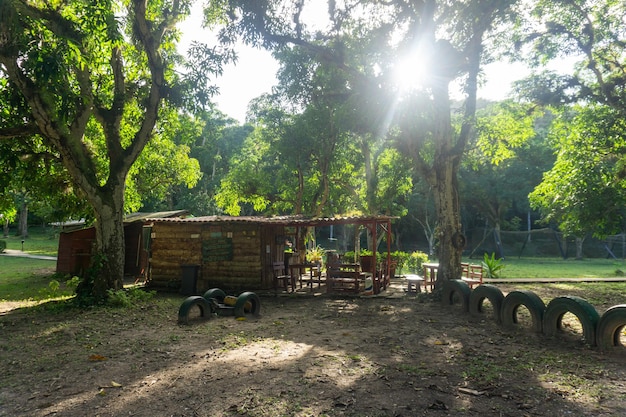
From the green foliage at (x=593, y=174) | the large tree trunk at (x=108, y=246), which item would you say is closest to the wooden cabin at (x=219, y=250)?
the large tree trunk at (x=108, y=246)

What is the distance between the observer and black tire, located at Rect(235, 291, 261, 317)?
33.3ft

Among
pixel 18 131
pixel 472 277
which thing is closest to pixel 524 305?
pixel 472 277

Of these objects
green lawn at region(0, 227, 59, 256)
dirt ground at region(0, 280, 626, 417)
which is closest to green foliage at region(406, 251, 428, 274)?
dirt ground at region(0, 280, 626, 417)

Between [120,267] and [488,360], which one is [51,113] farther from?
[488,360]

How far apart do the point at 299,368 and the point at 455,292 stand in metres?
6.72

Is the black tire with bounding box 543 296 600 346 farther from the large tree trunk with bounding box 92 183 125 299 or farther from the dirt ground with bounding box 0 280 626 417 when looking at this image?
the large tree trunk with bounding box 92 183 125 299

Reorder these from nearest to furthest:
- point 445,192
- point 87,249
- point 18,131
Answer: point 18,131, point 445,192, point 87,249

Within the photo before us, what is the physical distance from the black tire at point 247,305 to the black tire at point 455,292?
17.0 ft

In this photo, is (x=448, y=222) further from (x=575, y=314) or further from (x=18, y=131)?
(x=18, y=131)

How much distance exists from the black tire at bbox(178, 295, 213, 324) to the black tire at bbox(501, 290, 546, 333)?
671 cm

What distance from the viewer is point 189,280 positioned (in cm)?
1415

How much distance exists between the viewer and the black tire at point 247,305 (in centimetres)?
1015

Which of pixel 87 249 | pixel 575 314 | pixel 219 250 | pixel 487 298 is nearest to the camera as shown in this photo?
pixel 575 314

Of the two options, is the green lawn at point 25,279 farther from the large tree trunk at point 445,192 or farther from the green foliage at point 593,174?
the green foliage at point 593,174
